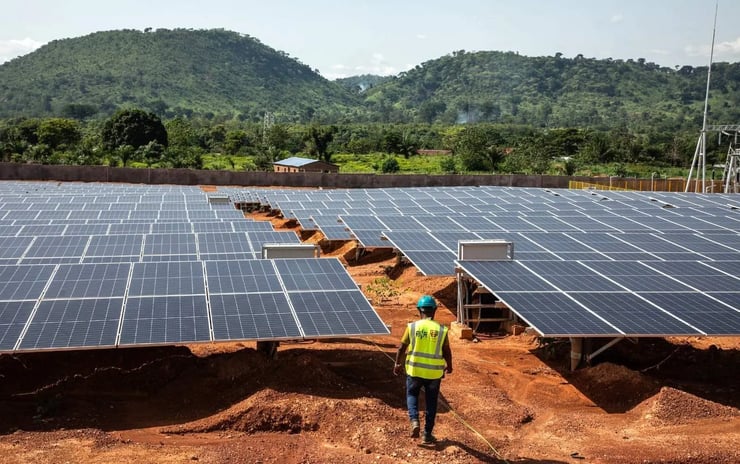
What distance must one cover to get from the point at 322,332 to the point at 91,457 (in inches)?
154

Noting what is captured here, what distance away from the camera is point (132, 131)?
290ft

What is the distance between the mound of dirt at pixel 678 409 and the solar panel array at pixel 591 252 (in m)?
1.02

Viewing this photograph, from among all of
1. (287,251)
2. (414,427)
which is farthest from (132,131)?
(414,427)

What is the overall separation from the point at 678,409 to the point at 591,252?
731 cm

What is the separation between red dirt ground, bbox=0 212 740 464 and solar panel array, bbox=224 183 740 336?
4.19ft

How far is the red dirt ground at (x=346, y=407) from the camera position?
34.2 ft

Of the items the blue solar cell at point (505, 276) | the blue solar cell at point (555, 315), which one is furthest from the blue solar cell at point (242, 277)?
the blue solar cell at point (555, 315)

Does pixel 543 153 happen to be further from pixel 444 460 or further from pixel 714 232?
pixel 444 460

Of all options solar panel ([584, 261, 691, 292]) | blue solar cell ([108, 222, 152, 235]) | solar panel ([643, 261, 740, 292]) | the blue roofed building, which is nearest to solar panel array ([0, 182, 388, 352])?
blue solar cell ([108, 222, 152, 235])

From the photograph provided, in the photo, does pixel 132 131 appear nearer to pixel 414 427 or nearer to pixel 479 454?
pixel 414 427

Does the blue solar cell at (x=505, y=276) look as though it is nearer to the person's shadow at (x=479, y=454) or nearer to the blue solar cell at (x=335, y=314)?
the blue solar cell at (x=335, y=314)

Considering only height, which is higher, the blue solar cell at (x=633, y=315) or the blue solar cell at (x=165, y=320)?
the blue solar cell at (x=165, y=320)

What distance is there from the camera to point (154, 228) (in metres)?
25.3

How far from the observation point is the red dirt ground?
10.4m
